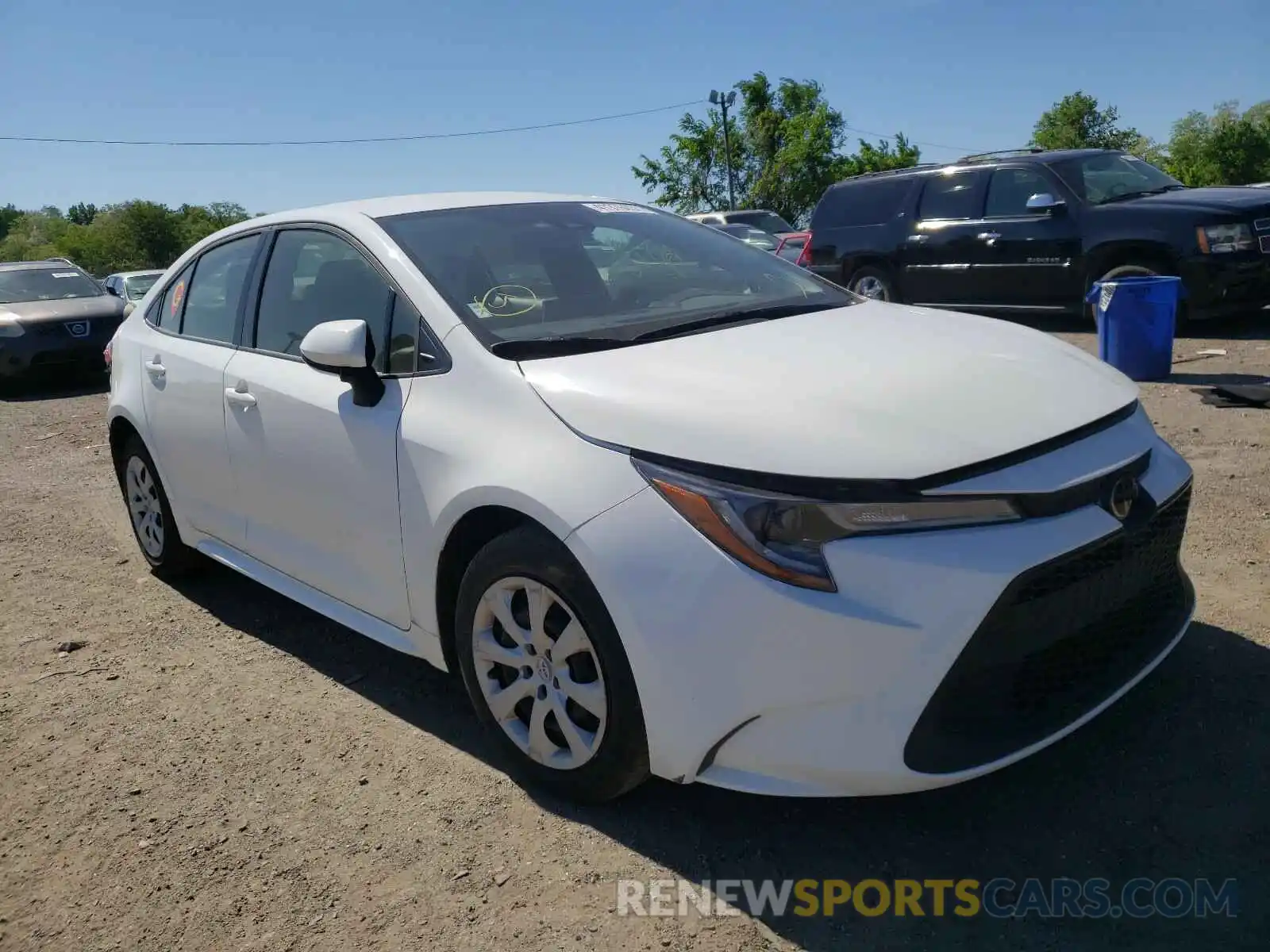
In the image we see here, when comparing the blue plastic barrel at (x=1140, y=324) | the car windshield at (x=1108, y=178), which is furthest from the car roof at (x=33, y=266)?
the blue plastic barrel at (x=1140, y=324)

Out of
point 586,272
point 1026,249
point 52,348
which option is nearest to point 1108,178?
point 1026,249

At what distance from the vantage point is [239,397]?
379cm

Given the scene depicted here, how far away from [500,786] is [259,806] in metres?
0.70

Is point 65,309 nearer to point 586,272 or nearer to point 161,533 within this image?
point 161,533

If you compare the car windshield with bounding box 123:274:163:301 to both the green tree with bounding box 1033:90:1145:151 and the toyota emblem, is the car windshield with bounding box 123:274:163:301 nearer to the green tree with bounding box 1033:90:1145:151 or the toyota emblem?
the toyota emblem

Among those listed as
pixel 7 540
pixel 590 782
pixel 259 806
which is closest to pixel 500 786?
pixel 590 782

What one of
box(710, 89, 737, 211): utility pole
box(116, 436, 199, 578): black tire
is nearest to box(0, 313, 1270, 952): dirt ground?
box(116, 436, 199, 578): black tire

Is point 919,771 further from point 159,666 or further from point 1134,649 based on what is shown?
point 159,666

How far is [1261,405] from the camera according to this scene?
6535mm

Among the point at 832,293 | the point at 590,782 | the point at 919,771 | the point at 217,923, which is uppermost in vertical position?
the point at 832,293

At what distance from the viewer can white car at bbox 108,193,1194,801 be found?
223 cm

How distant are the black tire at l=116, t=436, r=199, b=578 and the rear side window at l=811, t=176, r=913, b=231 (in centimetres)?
862

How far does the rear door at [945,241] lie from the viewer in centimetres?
1062

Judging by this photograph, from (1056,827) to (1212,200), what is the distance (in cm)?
839
